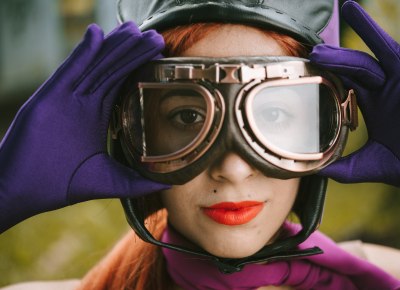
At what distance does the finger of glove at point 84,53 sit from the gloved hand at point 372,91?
46cm

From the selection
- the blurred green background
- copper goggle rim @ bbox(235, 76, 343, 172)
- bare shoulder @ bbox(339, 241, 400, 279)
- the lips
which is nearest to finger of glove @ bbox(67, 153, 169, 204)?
the lips

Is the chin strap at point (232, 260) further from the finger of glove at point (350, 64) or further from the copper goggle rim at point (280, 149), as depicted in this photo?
the finger of glove at point (350, 64)

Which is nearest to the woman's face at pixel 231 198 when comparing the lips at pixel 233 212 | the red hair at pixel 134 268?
the lips at pixel 233 212

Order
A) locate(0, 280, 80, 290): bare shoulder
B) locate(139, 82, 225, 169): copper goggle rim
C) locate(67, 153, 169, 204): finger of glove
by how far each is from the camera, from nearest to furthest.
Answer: locate(139, 82, 225, 169): copper goggle rim, locate(67, 153, 169, 204): finger of glove, locate(0, 280, 80, 290): bare shoulder

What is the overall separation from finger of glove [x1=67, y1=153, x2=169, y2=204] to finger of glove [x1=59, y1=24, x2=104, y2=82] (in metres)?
0.20

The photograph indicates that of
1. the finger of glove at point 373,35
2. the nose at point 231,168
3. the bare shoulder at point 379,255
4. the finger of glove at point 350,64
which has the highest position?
the finger of glove at point 373,35

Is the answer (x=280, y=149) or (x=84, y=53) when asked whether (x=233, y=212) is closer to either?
(x=280, y=149)

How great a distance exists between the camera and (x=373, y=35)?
1.35 m

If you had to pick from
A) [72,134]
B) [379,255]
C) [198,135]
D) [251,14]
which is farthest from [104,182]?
[379,255]

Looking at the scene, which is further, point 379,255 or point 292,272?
point 379,255

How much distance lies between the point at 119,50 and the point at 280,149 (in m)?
0.40

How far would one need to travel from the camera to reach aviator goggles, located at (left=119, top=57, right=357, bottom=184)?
1251mm

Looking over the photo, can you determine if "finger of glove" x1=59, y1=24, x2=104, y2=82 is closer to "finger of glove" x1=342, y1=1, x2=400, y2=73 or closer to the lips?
the lips

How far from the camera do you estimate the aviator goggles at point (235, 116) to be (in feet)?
4.10
